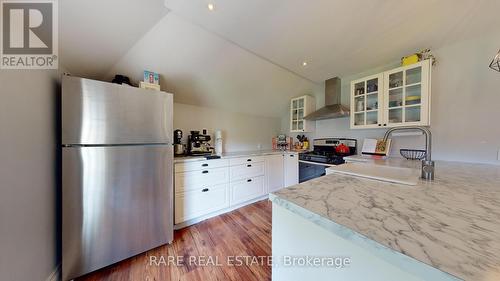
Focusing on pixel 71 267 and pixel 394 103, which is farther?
pixel 394 103

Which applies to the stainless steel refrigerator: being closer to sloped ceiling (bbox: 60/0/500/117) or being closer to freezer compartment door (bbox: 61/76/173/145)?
freezer compartment door (bbox: 61/76/173/145)

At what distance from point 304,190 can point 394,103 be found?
2110 millimetres

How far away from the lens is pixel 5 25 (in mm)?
932

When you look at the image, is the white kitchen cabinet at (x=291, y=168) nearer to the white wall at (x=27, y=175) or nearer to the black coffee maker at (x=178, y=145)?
the black coffee maker at (x=178, y=145)

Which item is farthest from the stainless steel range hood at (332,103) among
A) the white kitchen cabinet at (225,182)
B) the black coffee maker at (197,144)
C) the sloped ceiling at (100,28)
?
the sloped ceiling at (100,28)

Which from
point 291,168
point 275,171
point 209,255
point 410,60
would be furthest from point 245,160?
A: point 410,60

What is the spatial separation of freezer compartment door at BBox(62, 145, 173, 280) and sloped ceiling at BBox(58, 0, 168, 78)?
0.88 m

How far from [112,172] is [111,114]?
0.49 metres

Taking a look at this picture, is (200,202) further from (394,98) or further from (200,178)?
(394,98)

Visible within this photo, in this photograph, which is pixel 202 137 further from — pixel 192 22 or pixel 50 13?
pixel 50 13

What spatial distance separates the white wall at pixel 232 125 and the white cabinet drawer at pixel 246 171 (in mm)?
668

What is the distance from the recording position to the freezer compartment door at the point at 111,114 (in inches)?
50.0

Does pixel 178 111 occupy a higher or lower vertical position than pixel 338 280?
higher

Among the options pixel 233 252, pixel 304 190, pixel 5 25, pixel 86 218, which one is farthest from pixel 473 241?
pixel 5 25
